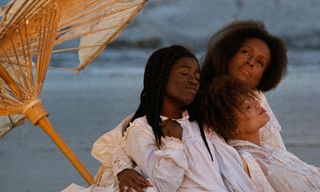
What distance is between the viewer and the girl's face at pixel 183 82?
355 centimetres

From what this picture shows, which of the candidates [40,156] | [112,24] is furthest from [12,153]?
[112,24]

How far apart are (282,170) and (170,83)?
425mm

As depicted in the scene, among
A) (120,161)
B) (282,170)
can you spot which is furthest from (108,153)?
(282,170)

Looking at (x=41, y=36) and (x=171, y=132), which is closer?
(x=171, y=132)

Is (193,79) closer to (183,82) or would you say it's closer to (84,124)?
(183,82)

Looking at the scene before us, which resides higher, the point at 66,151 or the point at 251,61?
the point at 251,61

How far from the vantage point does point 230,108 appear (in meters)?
3.63

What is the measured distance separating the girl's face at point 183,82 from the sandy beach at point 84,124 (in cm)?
212

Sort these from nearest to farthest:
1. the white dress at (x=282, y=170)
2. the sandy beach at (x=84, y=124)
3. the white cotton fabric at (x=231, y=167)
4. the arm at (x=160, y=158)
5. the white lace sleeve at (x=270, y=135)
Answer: the arm at (x=160, y=158), the white cotton fabric at (x=231, y=167), the white dress at (x=282, y=170), the white lace sleeve at (x=270, y=135), the sandy beach at (x=84, y=124)

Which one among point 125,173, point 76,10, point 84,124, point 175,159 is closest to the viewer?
point 175,159

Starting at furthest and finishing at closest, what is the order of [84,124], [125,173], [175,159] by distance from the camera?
1. [84,124]
2. [125,173]
3. [175,159]

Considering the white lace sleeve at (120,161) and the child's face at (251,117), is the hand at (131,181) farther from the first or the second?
the child's face at (251,117)

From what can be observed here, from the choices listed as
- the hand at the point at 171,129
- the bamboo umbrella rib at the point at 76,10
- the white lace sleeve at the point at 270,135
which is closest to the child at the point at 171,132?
the hand at the point at 171,129

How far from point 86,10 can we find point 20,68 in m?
0.30
